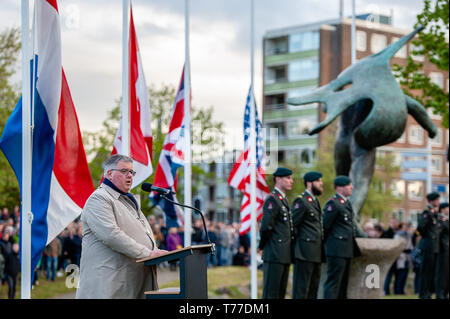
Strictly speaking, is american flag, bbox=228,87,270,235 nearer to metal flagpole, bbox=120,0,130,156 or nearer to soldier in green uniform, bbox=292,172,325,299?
soldier in green uniform, bbox=292,172,325,299

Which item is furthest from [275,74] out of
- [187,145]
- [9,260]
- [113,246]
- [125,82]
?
[113,246]

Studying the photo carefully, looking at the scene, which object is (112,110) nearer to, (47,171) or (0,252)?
(0,252)

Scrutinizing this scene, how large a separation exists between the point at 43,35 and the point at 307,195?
5282 millimetres

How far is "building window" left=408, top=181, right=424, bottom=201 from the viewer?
7481 cm

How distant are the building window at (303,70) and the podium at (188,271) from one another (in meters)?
68.9

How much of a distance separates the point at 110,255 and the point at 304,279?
6686 millimetres

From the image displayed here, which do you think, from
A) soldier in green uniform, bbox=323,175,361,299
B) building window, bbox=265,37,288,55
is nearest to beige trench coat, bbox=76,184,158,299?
soldier in green uniform, bbox=323,175,361,299

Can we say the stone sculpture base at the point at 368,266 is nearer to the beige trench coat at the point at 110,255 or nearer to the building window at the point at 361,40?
the beige trench coat at the point at 110,255

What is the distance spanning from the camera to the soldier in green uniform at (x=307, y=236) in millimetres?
12633

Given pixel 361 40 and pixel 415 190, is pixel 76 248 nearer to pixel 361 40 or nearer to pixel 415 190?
pixel 361 40

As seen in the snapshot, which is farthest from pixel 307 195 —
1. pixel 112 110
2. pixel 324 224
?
pixel 112 110

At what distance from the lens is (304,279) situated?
41.7 ft

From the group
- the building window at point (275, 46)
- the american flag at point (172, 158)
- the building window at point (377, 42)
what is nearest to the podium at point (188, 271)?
the american flag at point (172, 158)

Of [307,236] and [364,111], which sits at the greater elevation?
[364,111]
